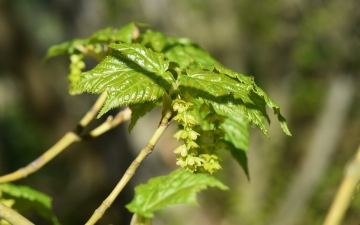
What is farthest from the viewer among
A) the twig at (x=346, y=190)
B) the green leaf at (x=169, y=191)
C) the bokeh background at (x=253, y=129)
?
the bokeh background at (x=253, y=129)

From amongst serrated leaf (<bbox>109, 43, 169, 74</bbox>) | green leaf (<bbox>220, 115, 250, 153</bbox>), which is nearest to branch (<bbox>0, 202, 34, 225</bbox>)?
serrated leaf (<bbox>109, 43, 169, 74</bbox>)

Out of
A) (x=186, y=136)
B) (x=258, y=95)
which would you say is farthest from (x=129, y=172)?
(x=258, y=95)

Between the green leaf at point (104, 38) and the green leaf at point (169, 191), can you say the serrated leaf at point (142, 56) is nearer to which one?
the green leaf at point (169, 191)

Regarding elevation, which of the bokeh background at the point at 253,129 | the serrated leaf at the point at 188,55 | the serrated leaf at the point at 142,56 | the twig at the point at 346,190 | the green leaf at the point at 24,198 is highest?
the bokeh background at the point at 253,129

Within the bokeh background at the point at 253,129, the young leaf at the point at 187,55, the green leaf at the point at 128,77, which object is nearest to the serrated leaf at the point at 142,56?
the green leaf at the point at 128,77

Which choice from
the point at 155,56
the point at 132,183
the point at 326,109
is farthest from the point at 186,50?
the point at 326,109

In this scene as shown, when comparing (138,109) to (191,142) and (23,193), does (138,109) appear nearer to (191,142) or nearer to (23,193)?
(191,142)
